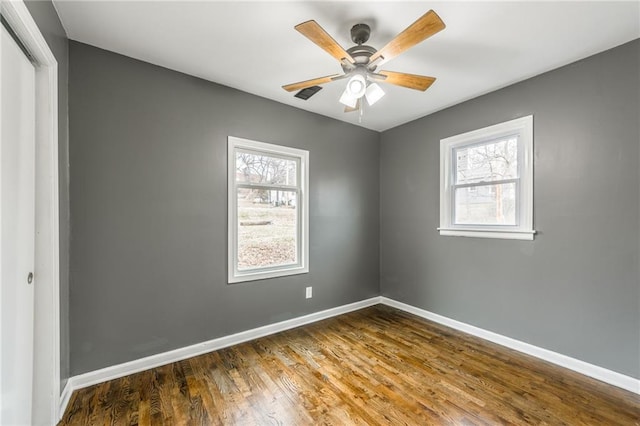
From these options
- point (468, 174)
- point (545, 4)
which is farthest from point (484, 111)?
point (545, 4)

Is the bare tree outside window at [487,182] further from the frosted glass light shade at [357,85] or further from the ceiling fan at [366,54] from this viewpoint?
the frosted glass light shade at [357,85]

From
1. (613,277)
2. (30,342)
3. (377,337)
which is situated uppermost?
A: (613,277)

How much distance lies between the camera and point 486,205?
2.95 meters

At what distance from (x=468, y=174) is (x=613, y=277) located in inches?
58.2

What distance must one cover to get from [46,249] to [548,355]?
3.81 m

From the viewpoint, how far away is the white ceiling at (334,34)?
1.72m

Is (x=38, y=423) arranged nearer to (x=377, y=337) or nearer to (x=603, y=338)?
(x=377, y=337)

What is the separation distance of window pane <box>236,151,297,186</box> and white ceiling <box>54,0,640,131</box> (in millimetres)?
734

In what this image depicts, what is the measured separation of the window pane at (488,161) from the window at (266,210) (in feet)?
5.86

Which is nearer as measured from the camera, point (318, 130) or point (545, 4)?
point (545, 4)

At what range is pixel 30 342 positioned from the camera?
149 centimetres

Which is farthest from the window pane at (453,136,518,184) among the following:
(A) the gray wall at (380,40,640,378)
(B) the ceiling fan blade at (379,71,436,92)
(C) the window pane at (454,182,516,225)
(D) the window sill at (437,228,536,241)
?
(B) the ceiling fan blade at (379,71,436,92)

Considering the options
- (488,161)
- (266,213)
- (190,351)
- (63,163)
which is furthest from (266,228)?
(488,161)

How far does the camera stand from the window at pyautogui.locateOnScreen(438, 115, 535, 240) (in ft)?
8.55
